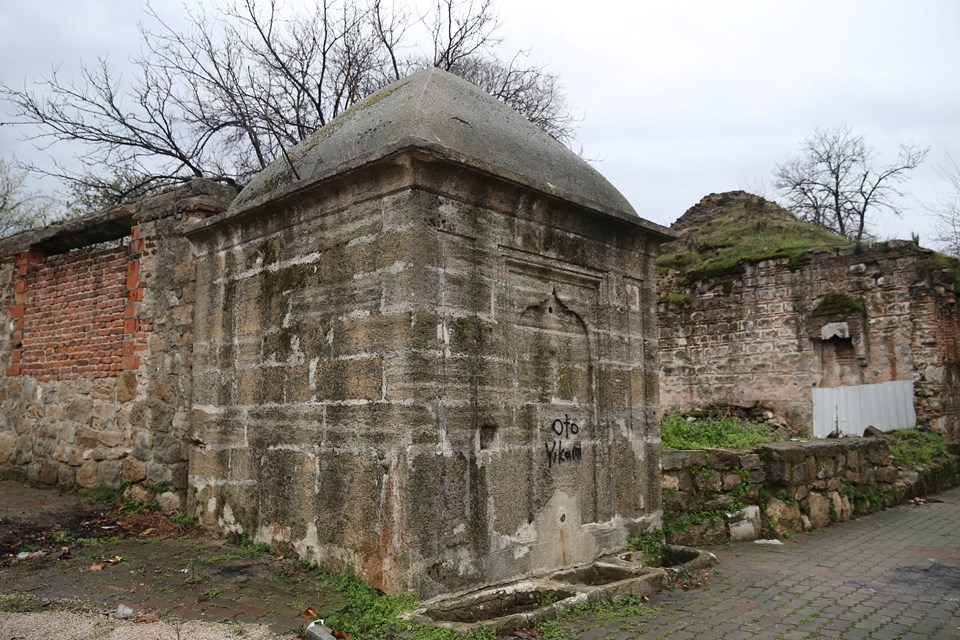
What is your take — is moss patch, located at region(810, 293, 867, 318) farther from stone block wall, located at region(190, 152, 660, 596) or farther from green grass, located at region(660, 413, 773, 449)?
stone block wall, located at region(190, 152, 660, 596)

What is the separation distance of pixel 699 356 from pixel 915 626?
1091cm

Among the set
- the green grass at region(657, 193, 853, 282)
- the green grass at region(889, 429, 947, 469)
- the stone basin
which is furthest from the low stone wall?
the green grass at region(657, 193, 853, 282)

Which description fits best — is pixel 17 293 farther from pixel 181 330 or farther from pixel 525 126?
pixel 525 126

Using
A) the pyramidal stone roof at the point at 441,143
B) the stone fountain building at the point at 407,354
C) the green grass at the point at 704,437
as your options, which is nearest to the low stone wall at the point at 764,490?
the green grass at the point at 704,437

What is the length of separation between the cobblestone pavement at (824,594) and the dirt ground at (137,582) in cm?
191

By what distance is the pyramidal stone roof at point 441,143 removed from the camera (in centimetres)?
509

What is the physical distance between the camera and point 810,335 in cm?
1408

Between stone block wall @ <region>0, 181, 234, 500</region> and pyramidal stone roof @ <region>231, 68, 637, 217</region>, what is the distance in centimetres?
138

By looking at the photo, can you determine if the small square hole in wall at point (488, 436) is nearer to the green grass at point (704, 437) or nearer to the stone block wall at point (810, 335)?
the green grass at point (704, 437)

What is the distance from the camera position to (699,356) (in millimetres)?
15414

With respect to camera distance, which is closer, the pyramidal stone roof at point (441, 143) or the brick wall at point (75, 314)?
the pyramidal stone roof at point (441, 143)

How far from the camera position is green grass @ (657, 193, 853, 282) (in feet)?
48.6

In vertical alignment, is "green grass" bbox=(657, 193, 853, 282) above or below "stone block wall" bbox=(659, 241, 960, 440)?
above

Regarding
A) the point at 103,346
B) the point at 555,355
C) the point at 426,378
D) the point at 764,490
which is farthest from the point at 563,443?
the point at 103,346
